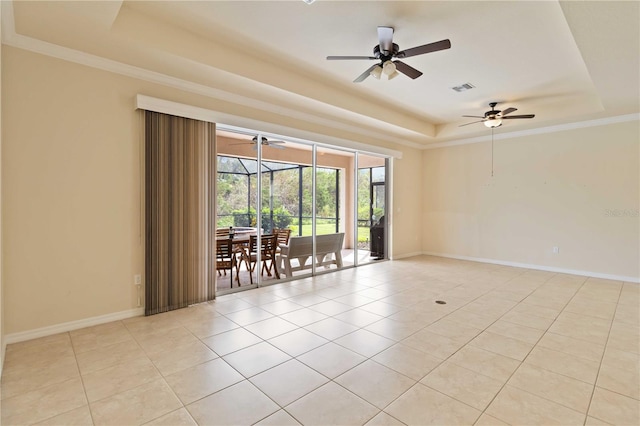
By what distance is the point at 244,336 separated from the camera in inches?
127

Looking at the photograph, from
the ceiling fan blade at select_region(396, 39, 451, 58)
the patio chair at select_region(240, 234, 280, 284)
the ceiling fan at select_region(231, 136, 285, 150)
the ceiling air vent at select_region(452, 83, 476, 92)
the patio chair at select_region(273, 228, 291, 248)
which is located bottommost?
the patio chair at select_region(240, 234, 280, 284)

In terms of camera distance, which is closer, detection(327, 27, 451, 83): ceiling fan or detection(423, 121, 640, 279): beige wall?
detection(327, 27, 451, 83): ceiling fan

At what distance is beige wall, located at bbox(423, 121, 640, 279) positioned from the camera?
5582 mm

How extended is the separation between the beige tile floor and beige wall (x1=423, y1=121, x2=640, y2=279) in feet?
5.74

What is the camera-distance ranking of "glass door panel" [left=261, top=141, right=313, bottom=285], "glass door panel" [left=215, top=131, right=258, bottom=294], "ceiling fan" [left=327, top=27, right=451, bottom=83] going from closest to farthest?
"ceiling fan" [left=327, top=27, right=451, bottom=83] → "glass door panel" [left=215, top=131, right=258, bottom=294] → "glass door panel" [left=261, top=141, right=313, bottom=285]

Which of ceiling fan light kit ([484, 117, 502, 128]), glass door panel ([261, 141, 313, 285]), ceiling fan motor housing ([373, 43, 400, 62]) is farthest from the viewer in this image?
ceiling fan light kit ([484, 117, 502, 128])

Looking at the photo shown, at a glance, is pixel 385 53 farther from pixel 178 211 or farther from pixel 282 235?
pixel 282 235

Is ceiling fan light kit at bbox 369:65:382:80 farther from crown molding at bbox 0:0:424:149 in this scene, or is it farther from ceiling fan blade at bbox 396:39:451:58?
crown molding at bbox 0:0:424:149

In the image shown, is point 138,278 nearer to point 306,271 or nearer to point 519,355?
point 306,271

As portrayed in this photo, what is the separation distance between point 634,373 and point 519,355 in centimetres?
80

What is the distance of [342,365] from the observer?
266cm

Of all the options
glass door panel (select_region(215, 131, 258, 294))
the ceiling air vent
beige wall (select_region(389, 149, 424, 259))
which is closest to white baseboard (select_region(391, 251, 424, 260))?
beige wall (select_region(389, 149, 424, 259))

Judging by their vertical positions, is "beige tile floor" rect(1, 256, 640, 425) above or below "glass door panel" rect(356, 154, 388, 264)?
below

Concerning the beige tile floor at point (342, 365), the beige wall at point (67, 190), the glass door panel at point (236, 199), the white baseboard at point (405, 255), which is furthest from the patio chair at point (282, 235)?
the white baseboard at point (405, 255)
